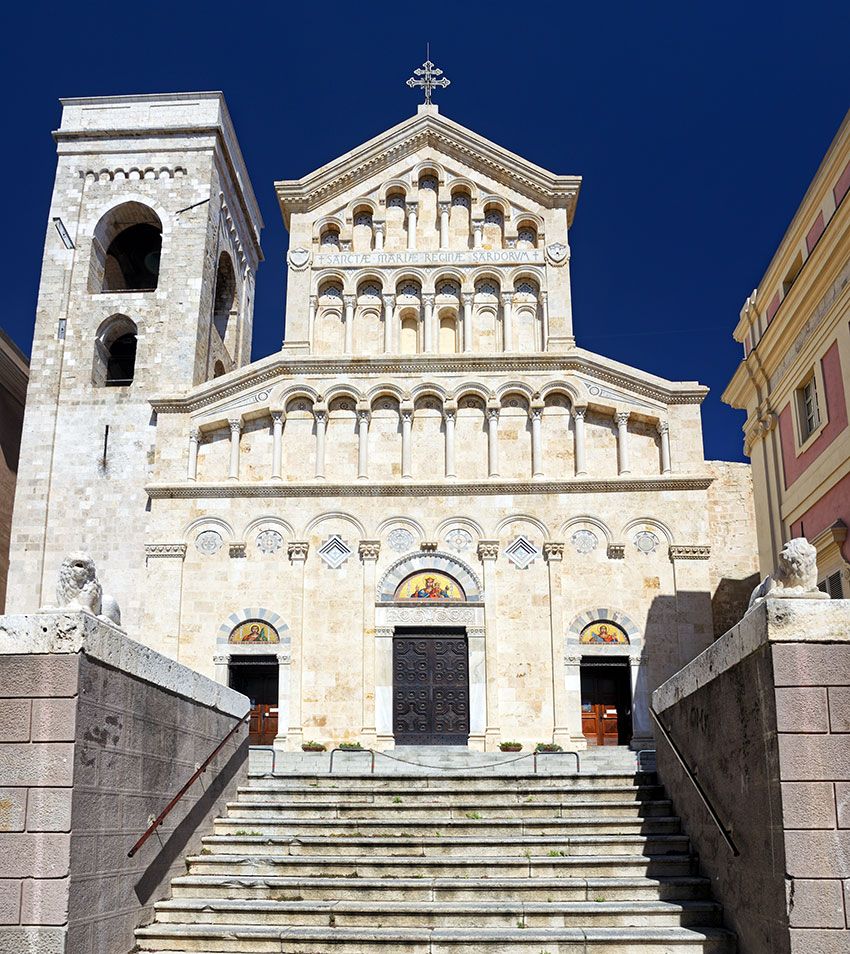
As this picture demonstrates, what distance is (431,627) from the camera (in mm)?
25891

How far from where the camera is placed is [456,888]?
488 inches

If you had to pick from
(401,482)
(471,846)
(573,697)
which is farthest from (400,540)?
(471,846)

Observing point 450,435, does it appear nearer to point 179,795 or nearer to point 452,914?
point 179,795

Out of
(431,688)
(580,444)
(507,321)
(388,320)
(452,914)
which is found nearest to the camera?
(452,914)

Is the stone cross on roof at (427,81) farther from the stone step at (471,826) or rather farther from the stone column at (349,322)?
the stone step at (471,826)

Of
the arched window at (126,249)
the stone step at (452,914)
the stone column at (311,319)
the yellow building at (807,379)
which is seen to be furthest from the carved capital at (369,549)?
the stone step at (452,914)

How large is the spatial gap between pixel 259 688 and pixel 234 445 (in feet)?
20.5

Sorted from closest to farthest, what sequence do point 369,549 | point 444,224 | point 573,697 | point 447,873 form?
point 447,873, point 573,697, point 369,549, point 444,224

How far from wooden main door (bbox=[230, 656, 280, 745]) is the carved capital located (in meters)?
3.31

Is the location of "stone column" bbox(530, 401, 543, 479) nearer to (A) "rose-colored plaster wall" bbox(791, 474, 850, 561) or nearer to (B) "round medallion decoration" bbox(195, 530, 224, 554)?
(A) "rose-colored plaster wall" bbox(791, 474, 850, 561)

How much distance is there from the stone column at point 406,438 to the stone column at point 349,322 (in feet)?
8.41

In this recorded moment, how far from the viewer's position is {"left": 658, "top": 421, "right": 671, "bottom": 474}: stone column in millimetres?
26688

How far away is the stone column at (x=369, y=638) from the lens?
24922mm

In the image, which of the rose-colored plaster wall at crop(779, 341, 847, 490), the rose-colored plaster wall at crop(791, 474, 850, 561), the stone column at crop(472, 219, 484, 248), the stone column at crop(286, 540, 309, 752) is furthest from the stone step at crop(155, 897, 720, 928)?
the stone column at crop(472, 219, 484, 248)
